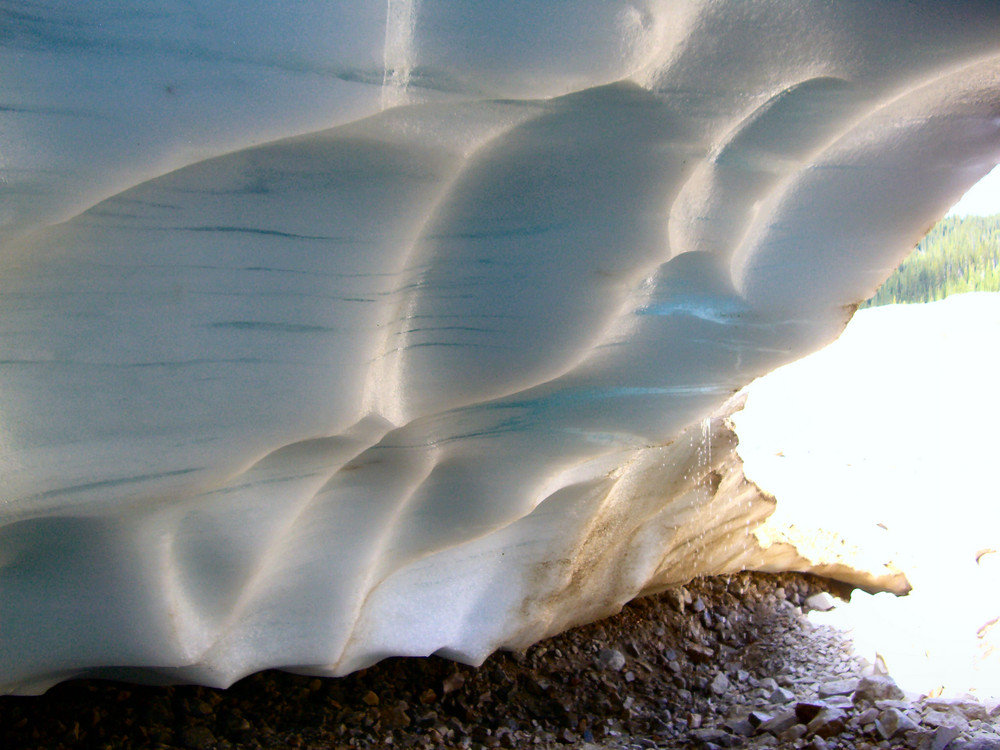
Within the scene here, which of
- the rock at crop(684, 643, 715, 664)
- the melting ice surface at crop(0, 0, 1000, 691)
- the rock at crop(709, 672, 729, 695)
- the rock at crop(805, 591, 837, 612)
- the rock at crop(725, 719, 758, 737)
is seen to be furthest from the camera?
the rock at crop(805, 591, 837, 612)

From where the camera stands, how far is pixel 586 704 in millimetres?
2158

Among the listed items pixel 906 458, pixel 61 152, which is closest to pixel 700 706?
pixel 906 458

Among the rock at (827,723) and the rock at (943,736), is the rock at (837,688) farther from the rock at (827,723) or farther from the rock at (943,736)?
the rock at (943,736)

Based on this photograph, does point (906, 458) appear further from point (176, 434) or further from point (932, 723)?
point (176, 434)

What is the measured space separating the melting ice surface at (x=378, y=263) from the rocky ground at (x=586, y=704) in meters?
0.12

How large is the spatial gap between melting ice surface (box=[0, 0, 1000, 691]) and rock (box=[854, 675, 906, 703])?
918 millimetres

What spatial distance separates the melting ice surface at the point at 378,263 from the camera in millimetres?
1149

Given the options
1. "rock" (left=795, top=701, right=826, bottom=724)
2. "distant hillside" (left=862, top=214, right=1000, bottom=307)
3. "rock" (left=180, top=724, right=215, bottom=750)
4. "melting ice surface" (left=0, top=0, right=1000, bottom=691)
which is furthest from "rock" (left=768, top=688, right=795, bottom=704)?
"rock" (left=180, top=724, right=215, bottom=750)

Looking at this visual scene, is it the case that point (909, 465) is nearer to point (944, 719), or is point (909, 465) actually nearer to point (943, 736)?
point (944, 719)

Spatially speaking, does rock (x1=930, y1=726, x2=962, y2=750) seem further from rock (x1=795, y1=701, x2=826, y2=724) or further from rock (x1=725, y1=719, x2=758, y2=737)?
rock (x1=725, y1=719, x2=758, y2=737)

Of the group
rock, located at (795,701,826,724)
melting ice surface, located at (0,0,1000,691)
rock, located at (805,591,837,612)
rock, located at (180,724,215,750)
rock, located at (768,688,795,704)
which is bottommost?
rock, located at (768,688,795,704)

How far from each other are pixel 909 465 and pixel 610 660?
179cm

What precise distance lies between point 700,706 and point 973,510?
1.56 meters

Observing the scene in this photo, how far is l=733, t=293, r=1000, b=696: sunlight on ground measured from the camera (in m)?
2.61
